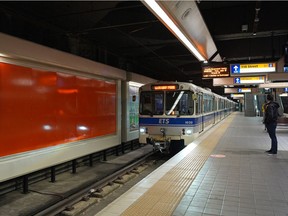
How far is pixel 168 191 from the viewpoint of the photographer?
452 cm

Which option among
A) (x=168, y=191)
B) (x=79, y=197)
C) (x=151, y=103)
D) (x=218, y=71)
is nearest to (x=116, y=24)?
(x=151, y=103)

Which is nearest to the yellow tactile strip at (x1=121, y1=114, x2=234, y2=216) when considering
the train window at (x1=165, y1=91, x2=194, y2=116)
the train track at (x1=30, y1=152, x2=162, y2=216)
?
the train track at (x1=30, y1=152, x2=162, y2=216)

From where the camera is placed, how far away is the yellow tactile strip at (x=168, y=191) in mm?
3701

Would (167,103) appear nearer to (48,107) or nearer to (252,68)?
(252,68)

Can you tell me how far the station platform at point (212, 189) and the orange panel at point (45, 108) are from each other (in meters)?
3.12

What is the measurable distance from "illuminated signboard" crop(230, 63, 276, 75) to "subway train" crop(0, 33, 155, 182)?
444 cm

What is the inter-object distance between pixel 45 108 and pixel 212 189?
15.2ft

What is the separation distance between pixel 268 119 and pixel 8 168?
658 cm

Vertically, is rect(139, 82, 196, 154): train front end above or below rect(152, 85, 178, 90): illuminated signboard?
below

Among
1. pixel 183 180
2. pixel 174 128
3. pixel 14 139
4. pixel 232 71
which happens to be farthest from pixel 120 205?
pixel 232 71

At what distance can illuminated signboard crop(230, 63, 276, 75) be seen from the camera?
1005 cm

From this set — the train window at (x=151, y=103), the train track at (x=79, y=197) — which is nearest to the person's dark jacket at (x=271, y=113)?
the train window at (x=151, y=103)

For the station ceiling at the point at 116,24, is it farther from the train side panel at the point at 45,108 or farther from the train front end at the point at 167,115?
the train front end at the point at 167,115

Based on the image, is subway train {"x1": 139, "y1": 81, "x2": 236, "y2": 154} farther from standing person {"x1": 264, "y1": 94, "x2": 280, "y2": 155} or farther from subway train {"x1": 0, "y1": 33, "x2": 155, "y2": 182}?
standing person {"x1": 264, "y1": 94, "x2": 280, "y2": 155}
